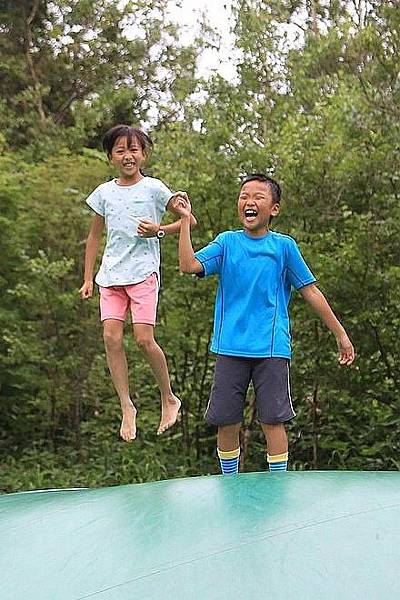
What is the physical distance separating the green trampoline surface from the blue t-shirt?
0.64m

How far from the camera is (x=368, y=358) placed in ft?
17.5

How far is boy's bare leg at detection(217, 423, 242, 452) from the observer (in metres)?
3.04

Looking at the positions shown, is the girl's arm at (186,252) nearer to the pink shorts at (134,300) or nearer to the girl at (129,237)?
the girl at (129,237)

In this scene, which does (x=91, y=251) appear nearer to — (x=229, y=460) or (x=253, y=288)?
(x=253, y=288)

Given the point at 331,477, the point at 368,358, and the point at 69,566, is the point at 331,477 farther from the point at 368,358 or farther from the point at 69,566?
the point at 368,358

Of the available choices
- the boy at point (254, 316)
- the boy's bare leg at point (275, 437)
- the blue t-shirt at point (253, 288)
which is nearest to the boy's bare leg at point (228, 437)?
the boy at point (254, 316)

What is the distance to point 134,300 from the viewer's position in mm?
3393

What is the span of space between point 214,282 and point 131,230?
2.23 meters

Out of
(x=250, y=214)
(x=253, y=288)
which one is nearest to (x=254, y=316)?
(x=253, y=288)

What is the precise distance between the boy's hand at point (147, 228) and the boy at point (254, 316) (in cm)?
17

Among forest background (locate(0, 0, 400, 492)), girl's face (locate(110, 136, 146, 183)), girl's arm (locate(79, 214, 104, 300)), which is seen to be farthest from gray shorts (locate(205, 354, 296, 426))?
forest background (locate(0, 0, 400, 492))

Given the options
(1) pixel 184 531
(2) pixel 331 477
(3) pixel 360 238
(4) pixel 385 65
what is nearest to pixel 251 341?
(2) pixel 331 477

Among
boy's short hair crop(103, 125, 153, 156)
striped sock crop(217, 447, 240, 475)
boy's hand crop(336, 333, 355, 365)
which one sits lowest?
striped sock crop(217, 447, 240, 475)

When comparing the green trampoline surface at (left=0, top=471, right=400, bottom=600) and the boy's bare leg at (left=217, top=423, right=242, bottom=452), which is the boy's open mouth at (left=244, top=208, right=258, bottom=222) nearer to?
the boy's bare leg at (left=217, top=423, right=242, bottom=452)
